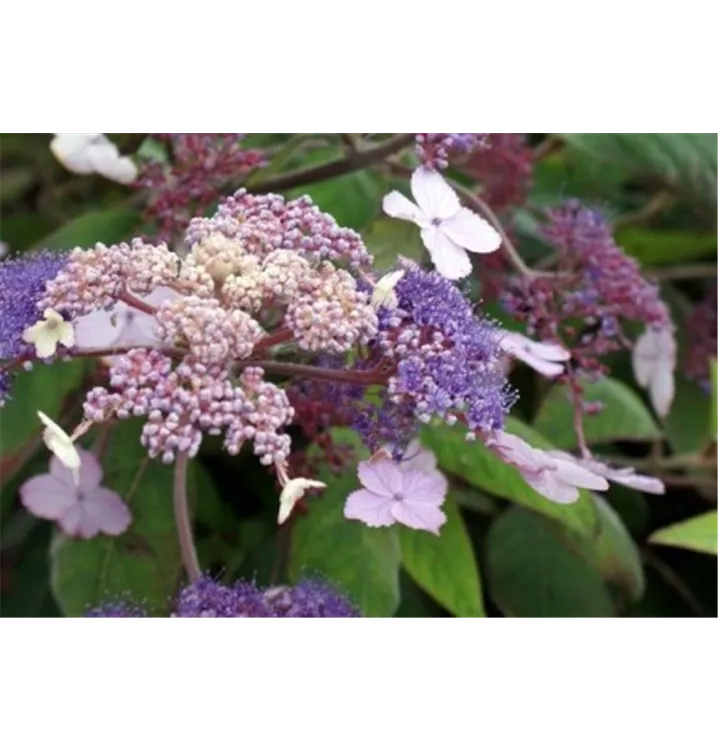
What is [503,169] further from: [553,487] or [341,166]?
[553,487]

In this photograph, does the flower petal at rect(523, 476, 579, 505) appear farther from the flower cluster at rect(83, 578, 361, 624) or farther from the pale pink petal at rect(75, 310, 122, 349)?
the pale pink petal at rect(75, 310, 122, 349)

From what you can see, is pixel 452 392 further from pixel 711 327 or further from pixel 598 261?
pixel 711 327

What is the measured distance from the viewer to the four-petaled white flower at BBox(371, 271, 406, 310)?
1.77 feet

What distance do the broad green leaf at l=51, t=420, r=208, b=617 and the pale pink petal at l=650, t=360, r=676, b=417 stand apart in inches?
16.0

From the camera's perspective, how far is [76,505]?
2.28 ft

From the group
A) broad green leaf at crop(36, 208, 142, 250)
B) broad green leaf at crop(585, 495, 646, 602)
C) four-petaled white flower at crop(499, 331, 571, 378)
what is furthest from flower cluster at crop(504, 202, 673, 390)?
broad green leaf at crop(36, 208, 142, 250)

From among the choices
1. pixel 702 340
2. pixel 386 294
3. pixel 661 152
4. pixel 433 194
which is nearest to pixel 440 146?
pixel 433 194

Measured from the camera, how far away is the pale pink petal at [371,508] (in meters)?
0.58

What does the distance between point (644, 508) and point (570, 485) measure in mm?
281

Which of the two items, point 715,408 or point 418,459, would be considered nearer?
point 418,459

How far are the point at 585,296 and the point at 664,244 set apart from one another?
1.50ft

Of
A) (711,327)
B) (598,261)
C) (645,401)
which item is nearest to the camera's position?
(598,261)

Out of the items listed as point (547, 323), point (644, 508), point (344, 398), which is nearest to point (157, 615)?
point (344, 398)

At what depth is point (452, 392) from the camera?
1.77ft
